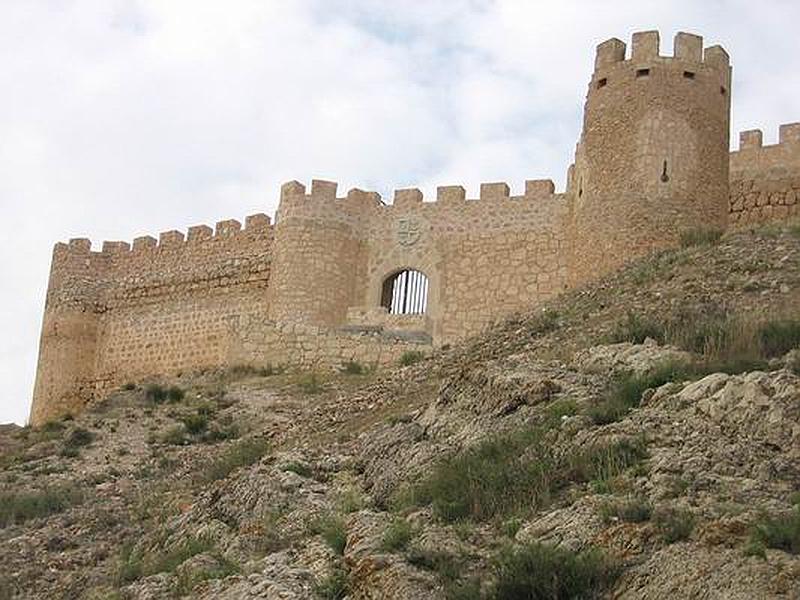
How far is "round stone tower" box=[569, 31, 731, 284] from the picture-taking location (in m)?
20.0

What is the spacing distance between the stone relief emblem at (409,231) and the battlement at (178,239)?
284 centimetres

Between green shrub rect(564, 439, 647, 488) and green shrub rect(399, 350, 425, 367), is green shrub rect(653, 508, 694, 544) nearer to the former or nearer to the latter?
green shrub rect(564, 439, 647, 488)

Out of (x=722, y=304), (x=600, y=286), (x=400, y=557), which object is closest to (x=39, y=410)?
(x=600, y=286)

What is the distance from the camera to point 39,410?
1118 inches

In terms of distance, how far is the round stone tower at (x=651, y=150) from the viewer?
20.0 m

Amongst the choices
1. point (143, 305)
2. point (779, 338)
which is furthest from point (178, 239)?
point (779, 338)

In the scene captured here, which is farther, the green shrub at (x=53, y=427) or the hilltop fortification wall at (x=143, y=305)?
the hilltop fortification wall at (x=143, y=305)

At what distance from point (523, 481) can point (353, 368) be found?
465 inches

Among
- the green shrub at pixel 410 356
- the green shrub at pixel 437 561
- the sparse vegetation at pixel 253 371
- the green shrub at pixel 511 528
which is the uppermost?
the green shrub at pixel 410 356

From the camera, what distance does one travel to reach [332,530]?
31.4 feet

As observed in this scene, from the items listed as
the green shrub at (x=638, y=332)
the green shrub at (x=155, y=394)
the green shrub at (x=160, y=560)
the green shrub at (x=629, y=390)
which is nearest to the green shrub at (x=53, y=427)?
the green shrub at (x=155, y=394)

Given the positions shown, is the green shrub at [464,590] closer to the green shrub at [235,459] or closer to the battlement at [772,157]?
the green shrub at [235,459]

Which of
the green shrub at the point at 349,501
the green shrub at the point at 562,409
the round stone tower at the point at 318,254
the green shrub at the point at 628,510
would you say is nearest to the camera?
the green shrub at the point at 628,510

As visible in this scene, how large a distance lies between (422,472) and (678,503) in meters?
2.57
